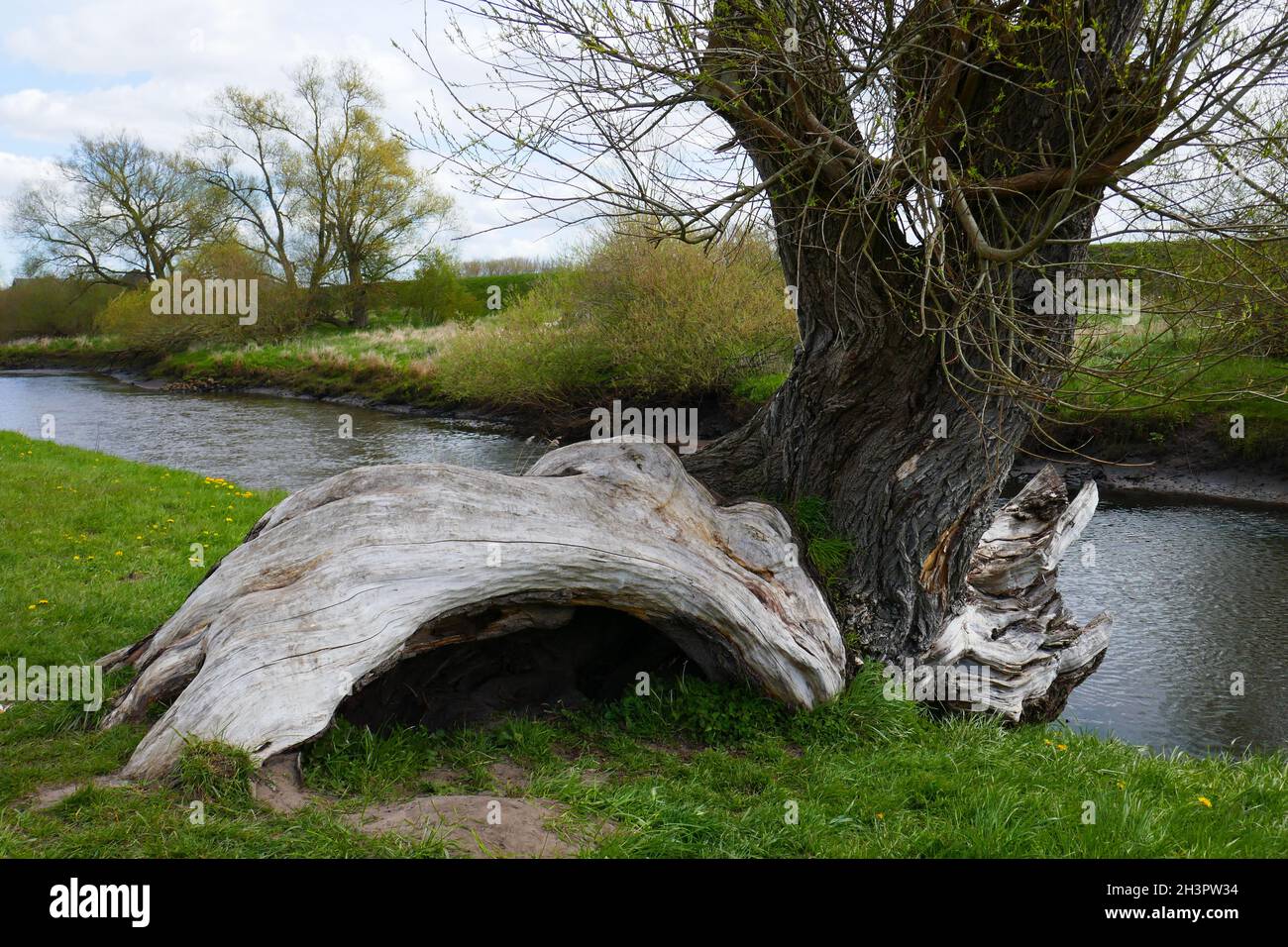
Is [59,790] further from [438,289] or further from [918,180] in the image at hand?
[438,289]

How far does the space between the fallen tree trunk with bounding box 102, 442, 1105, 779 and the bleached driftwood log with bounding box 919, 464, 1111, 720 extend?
5.65 ft

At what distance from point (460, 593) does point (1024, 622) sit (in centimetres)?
519

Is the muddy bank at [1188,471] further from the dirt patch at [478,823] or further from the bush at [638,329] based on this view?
the dirt patch at [478,823]

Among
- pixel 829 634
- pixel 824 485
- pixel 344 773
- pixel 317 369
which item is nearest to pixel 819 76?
pixel 824 485

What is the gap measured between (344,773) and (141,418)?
26.4 m

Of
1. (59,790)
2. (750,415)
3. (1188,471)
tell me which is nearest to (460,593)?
(59,790)

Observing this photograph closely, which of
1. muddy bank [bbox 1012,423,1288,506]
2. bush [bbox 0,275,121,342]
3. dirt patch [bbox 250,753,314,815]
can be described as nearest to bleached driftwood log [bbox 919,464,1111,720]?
dirt patch [bbox 250,753,314,815]

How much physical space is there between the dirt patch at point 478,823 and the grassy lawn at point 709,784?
112 mm

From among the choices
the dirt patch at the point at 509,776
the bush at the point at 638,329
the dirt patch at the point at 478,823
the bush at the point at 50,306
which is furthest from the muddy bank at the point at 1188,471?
the bush at the point at 50,306

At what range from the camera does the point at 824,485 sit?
6.95 m

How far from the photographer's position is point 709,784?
196 inches

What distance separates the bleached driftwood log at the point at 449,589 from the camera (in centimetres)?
468

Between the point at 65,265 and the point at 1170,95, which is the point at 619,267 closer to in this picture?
the point at 1170,95
